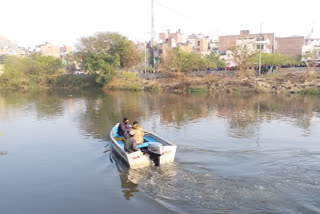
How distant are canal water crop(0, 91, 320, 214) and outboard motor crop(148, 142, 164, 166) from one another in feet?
1.25

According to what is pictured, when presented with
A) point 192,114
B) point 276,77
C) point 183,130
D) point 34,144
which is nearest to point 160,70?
point 276,77

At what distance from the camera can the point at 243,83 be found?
4072cm

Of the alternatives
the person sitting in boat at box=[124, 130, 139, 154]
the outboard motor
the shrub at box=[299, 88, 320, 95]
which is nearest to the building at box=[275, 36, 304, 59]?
the shrub at box=[299, 88, 320, 95]

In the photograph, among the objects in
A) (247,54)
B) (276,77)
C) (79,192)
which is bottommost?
(79,192)

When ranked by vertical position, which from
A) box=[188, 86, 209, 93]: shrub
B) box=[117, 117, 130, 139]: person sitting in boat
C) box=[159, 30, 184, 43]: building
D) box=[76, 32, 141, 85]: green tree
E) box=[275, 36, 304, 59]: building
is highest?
box=[159, 30, 184, 43]: building

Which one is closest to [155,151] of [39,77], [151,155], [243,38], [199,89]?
[151,155]

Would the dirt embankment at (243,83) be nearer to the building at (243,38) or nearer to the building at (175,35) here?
the building at (243,38)

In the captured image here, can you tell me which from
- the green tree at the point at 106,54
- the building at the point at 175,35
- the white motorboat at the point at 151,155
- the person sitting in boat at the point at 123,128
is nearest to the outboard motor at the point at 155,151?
the white motorboat at the point at 151,155

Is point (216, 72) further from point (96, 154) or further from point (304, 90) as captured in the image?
point (96, 154)

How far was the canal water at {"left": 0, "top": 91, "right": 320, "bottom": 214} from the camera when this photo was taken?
8.46 metres

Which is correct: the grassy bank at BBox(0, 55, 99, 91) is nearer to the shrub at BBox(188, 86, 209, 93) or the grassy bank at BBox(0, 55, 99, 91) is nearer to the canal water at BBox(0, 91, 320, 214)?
the shrub at BBox(188, 86, 209, 93)

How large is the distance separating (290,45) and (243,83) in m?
38.5

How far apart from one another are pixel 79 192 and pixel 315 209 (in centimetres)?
702

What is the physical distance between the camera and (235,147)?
13812 millimetres
